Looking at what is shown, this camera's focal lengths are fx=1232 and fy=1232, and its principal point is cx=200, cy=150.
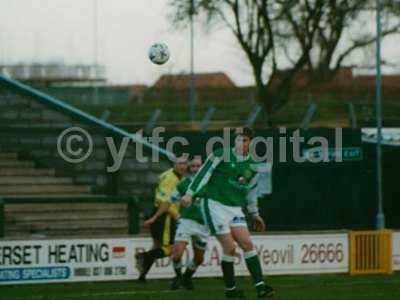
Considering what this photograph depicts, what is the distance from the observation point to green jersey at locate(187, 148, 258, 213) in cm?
1452

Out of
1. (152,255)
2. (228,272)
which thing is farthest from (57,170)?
(228,272)

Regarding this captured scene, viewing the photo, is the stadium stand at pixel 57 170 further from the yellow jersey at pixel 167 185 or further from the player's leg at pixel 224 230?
the player's leg at pixel 224 230

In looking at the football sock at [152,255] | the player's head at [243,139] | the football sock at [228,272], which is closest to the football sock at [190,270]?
the football sock at [152,255]

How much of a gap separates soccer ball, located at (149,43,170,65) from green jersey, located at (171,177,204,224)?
14.7 ft

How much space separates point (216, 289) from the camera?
55.0 ft

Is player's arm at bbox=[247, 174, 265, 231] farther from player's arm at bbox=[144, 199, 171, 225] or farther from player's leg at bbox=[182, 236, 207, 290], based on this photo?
player's arm at bbox=[144, 199, 171, 225]

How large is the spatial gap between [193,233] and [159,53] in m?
5.20

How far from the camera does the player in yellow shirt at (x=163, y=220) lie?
1775 cm

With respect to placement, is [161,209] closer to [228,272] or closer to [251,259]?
[228,272]

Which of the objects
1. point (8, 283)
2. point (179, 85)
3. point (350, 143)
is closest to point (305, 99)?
point (179, 85)

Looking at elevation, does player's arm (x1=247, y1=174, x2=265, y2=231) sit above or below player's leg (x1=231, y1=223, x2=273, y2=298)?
above

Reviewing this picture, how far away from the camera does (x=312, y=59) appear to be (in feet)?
137

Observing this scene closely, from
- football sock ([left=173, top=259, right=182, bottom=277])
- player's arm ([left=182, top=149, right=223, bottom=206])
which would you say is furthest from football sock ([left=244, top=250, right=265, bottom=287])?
football sock ([left=173, top=259, right=182, bottom=277])

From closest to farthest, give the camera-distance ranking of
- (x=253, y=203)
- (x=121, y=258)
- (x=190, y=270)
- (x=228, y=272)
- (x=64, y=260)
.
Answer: (x=228, y=272) → (x=253, y=203) → (x=190, y=270) → (x=64, y=260) → (x=121, y=258)
